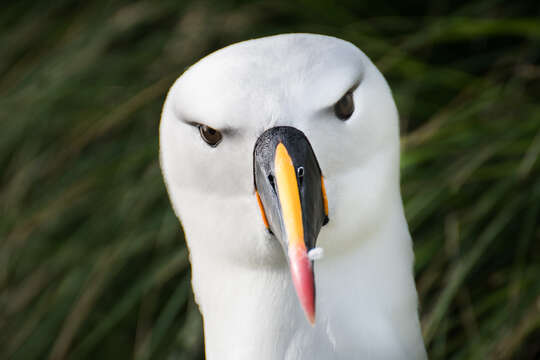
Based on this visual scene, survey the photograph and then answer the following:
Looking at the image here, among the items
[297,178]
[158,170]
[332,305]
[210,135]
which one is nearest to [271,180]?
[297,178]

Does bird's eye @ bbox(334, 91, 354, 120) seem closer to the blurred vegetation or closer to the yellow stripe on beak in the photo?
the yellow stripe on beak

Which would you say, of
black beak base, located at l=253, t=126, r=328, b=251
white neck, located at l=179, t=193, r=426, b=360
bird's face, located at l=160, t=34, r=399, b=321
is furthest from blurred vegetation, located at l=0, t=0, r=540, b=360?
black beak base, located at l=253, t=126, r=328, b=251

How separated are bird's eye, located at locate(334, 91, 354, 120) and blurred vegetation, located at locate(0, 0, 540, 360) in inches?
33.7

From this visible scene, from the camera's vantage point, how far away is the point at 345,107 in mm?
1423

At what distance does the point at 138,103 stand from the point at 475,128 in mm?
1161

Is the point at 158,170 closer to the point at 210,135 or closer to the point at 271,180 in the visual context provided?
the point at 210,135

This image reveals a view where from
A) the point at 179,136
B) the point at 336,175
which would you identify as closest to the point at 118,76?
the point at 179,136

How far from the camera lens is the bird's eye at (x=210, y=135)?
4.65ft

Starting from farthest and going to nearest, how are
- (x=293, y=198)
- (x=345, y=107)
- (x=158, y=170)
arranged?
(x=158, y=170), (x=345, y=107), (x=293, y=198)

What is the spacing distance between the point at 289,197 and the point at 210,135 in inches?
9.0

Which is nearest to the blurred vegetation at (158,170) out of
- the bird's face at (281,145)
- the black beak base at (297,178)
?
the bird's face at (281,145)

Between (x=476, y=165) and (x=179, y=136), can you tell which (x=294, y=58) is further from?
(x=476, y=165)

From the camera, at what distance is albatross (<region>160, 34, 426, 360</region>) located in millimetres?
1345

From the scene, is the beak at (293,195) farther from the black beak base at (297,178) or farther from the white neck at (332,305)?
the white neck at (332,305)
